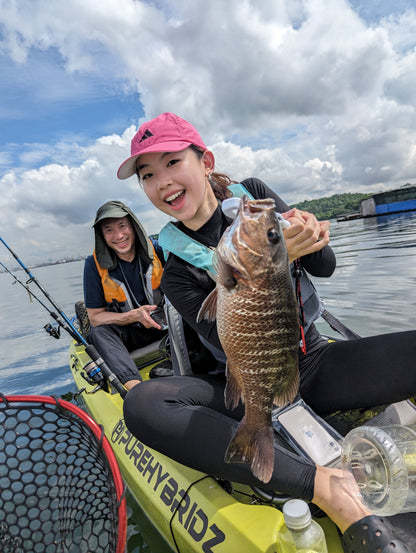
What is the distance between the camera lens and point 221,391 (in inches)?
97.0

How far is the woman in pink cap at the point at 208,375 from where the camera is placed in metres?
1.90

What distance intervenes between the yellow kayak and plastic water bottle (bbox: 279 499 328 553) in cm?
8

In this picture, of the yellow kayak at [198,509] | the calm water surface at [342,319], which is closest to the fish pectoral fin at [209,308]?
the yellow kayak at [198,509]

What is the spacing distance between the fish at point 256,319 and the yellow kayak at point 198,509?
48cm

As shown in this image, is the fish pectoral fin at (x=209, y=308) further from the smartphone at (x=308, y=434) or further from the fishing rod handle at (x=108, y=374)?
the fishing rod handle at (x=108, y=374)

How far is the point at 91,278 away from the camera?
5.24 m

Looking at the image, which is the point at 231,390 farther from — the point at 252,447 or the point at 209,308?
the point at 209,308

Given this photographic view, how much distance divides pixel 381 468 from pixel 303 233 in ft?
4.37

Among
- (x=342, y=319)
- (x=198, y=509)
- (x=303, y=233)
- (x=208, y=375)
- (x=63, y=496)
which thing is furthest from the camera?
(x=342, y=319)

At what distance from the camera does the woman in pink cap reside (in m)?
1.90

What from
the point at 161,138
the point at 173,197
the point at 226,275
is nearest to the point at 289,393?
the point at 226,275

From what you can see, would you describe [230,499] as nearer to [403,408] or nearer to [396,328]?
[403,408]

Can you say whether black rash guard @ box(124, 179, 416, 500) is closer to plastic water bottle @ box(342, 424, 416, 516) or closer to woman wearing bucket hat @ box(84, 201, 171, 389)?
plastic water bottle @ box(342, 424, 416, 516)

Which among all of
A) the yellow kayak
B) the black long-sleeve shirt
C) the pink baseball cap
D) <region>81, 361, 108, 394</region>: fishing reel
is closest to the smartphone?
the yellow kayak
